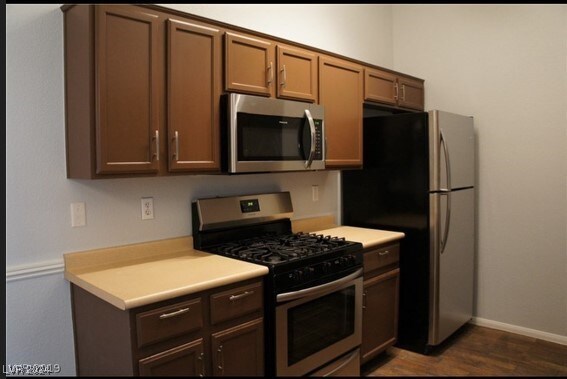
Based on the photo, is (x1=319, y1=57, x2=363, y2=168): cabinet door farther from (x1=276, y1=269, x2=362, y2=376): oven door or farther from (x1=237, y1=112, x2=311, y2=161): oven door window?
(x1=276, y1=269, x2=362, y2=376): oven door

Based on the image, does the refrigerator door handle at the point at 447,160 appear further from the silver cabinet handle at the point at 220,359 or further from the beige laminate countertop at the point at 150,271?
the silver cabinet handle at the point at 220,359

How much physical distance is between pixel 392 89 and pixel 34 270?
2.69 metres

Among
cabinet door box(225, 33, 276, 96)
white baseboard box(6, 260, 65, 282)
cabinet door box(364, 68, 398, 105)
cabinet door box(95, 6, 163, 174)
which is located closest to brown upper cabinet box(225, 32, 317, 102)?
cabinet door box(225, 33, 276, 96)

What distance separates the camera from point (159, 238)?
2.36 metres

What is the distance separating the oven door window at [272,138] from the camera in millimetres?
2276

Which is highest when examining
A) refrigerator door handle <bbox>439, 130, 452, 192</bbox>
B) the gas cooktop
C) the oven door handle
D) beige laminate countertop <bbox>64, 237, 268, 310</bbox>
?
refrigerator door handle <bbox>439, 130, 452, 192</bbox>

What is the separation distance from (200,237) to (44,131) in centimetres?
94

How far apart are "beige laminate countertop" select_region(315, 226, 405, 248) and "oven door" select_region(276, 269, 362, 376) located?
27 centimetres

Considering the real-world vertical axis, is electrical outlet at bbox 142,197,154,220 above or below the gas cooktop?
above

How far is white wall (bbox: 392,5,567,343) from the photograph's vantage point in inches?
125

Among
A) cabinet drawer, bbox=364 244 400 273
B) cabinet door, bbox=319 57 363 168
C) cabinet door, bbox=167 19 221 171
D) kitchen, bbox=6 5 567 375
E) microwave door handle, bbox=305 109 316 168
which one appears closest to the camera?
kitchen, bbox=6 5 567 375

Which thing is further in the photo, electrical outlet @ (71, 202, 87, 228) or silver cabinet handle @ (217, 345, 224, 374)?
electrical outlet @ (71, 202, 87, 228)

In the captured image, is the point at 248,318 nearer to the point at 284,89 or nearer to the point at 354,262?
the point at 354,262

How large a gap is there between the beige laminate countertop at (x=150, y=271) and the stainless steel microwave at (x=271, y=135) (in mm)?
508
